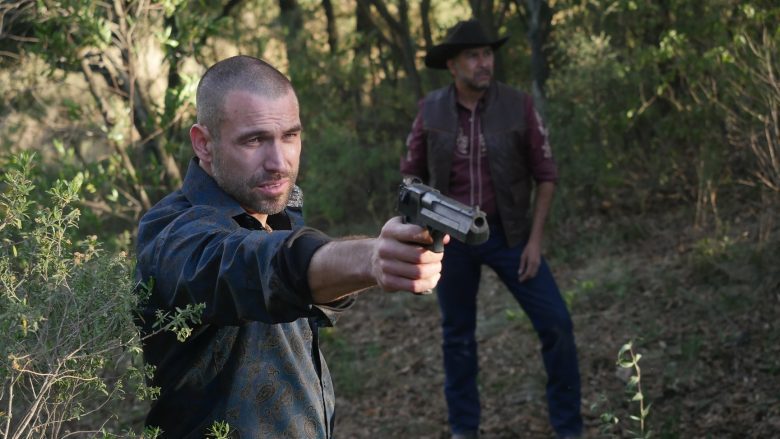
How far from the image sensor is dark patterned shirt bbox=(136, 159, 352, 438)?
2.44 m

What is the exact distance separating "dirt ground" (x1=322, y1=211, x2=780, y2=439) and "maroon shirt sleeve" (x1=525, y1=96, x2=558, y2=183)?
1442mm

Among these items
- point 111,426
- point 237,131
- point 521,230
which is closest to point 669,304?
point 521,230

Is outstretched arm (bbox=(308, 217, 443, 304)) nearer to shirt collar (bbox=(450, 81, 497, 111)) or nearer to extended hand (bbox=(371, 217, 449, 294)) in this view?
extended hand (bbox=(371, 217, 449, 294))

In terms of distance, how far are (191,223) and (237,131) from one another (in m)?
0.39

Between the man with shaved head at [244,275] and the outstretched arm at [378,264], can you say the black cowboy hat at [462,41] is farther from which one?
the outstretched arm at [378,264]

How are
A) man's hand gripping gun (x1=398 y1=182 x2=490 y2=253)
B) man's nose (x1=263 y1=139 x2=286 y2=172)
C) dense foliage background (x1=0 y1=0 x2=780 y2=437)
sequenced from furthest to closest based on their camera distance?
1. man's nose (x1=263 y1=139 x2=286 y2=172)
2. dense foliage background (x1=0 y1=0 x2=780 y2=437)
3. man's hand gripping gun (x1=398 y1=182 x2=490 y2=253)

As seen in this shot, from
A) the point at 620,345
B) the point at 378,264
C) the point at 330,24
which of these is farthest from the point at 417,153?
the point at 330,24

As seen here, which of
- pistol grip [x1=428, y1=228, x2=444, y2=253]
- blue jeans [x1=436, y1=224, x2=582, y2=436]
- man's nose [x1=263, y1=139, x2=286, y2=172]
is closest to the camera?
pistol grip [x1=428, y1=228, x2=444, y2=253]

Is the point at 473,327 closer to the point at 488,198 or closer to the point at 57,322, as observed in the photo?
the point at 488,198

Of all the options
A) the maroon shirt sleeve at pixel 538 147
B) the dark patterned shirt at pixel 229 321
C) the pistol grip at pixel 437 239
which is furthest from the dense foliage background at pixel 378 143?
the maroon shirt sleeve at pixel 538 147

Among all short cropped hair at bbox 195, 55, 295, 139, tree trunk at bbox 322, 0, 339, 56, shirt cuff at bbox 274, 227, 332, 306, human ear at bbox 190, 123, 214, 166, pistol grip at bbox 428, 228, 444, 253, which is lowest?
shirt cuff at bbox 274, 227, 332, 306

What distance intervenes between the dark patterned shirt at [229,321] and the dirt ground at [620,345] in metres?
3.11

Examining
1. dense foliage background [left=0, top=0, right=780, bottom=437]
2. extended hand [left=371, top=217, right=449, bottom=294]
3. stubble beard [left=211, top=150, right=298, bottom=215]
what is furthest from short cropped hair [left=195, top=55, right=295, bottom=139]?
extended hand [left=371, top=217, right=449, bottom=294]

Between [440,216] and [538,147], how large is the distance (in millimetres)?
4108
